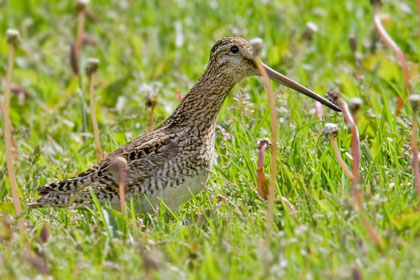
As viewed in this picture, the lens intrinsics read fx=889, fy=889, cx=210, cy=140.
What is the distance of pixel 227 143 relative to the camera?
20.6 ft

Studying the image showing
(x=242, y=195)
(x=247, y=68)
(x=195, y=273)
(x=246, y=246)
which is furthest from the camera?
(x=247, y=68)

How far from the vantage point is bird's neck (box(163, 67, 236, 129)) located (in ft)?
20.0

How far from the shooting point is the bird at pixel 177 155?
18.8ft

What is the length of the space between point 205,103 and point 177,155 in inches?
→ 19.1

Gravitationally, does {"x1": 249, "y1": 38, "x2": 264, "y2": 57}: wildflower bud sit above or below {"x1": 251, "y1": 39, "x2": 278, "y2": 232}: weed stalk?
above

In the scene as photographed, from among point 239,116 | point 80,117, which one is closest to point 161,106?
point 80,117

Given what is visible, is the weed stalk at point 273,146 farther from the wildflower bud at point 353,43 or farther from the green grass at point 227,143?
the wildflower bud at point 353,43

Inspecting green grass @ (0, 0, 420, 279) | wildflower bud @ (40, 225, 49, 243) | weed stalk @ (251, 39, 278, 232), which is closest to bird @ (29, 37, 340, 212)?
green grass @ (0, 0, 420, 279)

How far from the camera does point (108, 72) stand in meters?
9.64

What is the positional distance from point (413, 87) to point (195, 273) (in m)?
3.25

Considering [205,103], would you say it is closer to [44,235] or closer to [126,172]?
[126,172]

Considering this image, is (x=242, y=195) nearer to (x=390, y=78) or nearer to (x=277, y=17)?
(x=390, y=78)

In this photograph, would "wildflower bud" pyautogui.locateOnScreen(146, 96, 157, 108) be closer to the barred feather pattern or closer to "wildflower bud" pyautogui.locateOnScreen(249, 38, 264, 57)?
the barred feather pattern

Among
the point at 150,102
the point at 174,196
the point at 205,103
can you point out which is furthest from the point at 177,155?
the point at 150,102
